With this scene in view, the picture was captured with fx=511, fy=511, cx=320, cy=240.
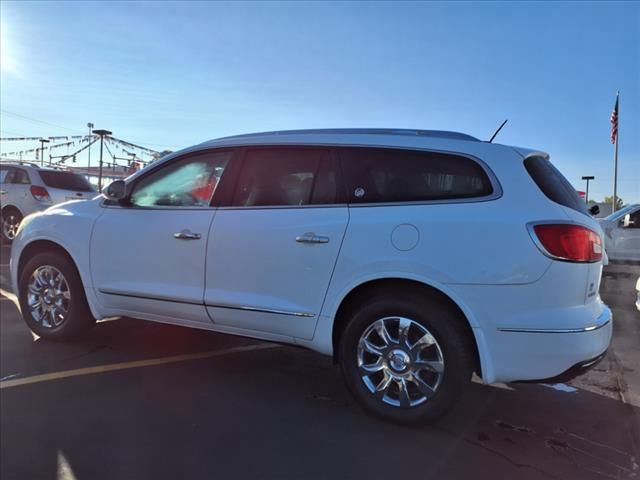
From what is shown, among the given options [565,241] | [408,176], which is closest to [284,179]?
[408,176]

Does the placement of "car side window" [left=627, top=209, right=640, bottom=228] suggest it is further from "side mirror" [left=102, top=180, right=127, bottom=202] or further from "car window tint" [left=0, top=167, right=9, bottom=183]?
"car window tint" [left=0, top=167, right=9, bottom=183]

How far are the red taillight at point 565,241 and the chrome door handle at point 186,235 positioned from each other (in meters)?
2.25

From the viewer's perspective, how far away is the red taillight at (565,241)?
274cm

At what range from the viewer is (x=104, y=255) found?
13.5 feet

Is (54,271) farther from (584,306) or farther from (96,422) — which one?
(584,306)

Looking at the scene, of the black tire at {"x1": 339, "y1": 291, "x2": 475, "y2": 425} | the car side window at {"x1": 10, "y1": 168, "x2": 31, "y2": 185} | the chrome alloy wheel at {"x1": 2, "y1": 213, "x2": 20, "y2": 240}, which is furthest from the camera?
the chrome alloy wheel at {"x1": 2, "y1": 213, "x2": 20, "y2": 240}

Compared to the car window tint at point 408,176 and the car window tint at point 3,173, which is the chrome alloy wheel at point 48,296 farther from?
the car window tint at point 3,173

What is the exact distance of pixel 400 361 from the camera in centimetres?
306

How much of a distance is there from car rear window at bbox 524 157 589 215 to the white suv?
2cm

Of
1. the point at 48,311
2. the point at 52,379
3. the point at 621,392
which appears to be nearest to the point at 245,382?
the point at 52,379

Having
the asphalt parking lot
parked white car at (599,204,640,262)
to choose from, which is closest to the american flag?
parked white car at (599,204,640,262)

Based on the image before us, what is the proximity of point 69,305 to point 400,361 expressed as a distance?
294 centimetres

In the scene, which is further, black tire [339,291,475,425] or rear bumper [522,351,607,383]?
black tire [339,291,475,425]

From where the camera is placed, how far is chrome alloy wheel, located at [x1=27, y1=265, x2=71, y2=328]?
4.41 metres
